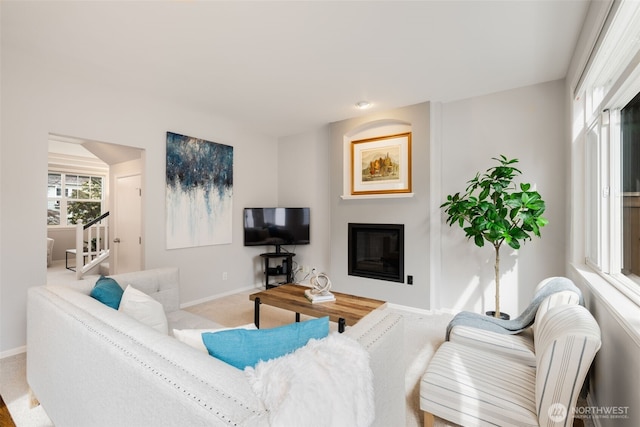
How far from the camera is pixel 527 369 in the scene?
172 centimetres

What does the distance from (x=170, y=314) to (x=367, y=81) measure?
2.89 meters

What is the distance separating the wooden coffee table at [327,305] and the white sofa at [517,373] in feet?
2.27

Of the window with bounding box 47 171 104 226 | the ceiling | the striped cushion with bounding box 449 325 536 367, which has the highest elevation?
the ceiling

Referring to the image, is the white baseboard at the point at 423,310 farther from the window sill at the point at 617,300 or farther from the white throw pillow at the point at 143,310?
the white throw pillow at the point at 143,310

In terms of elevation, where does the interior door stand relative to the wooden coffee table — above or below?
above

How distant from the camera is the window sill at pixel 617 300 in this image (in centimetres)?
128

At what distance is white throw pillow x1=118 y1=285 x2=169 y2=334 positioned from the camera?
5.59 feet

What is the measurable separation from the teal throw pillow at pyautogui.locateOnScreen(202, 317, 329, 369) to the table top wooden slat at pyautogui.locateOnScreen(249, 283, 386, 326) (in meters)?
1.24

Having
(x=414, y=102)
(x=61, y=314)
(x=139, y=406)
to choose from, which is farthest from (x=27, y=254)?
(x=414, y=102)

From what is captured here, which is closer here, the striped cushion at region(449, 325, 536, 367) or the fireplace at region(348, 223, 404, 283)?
the striped cushion at region(449, 325, 536, 367)

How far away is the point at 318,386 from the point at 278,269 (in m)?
4.05

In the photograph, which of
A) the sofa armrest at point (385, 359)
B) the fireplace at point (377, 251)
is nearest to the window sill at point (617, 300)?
the sofa armrest at point (385, 359)

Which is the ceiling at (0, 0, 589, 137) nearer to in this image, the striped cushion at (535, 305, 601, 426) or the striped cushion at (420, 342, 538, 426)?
the striped cushion at (535, 305, 601, 426)

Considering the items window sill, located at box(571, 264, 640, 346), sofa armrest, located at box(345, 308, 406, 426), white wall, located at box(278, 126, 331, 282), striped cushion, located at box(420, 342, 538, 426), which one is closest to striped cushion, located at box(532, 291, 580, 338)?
window sill, located at box(571, 264, 640, 346)
